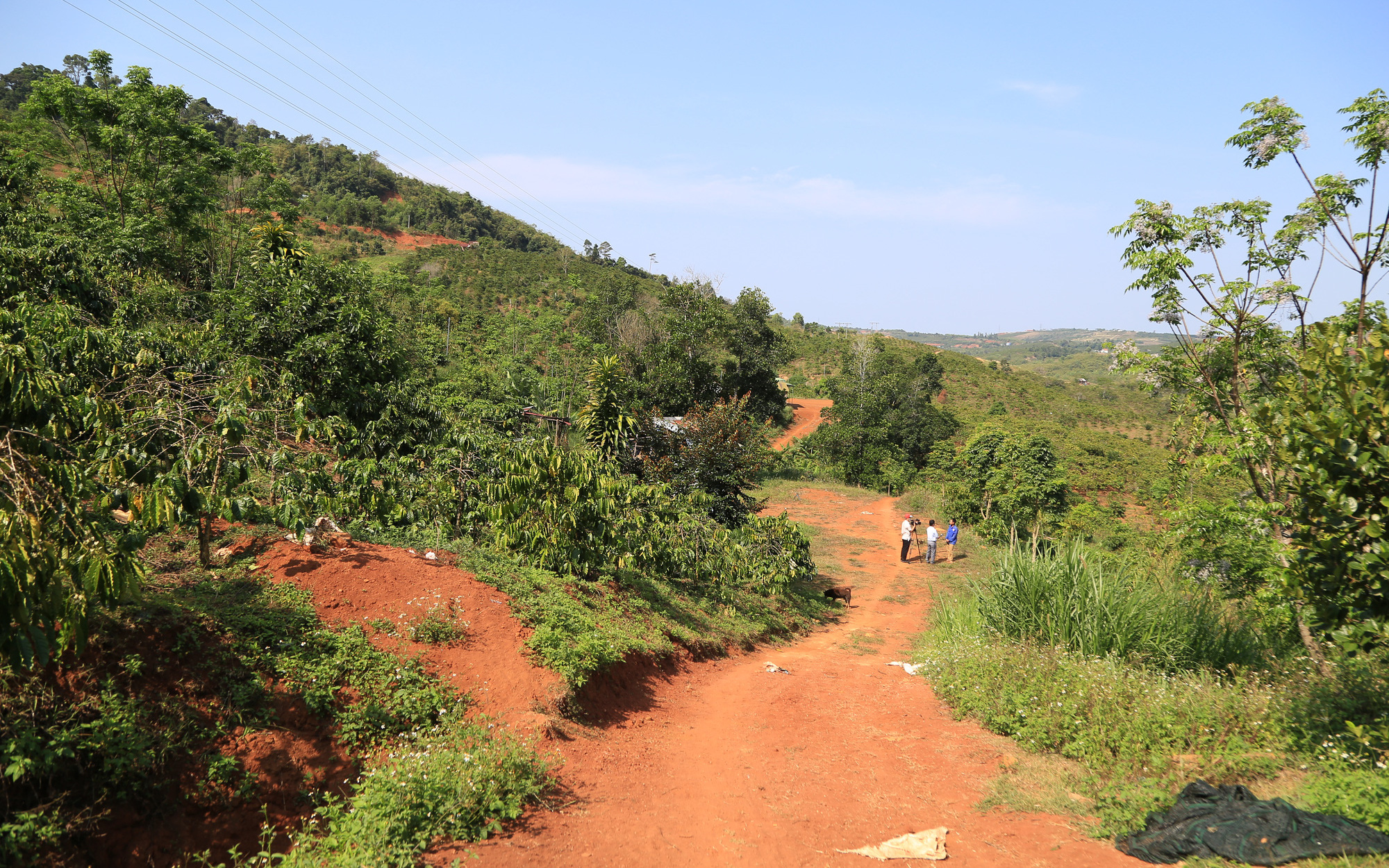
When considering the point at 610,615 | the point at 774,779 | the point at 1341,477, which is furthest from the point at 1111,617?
the point at 610,615

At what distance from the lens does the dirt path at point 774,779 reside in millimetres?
4348

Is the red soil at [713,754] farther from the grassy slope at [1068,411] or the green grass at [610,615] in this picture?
the grassy slope at [1068,411]

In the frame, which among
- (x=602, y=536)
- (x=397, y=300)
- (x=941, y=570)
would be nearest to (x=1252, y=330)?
(x=602, y=536)

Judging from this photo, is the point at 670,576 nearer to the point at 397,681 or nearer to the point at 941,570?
the point at 397,681

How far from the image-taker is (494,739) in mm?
5148

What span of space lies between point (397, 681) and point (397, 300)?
3138 cm

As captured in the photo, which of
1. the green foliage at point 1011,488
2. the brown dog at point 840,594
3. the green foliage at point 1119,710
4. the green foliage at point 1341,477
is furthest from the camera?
the green foliage at point 1011,488

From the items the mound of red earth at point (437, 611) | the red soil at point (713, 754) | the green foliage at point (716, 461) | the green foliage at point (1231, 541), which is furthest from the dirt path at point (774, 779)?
the green foliage at point (716, 461)

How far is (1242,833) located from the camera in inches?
144

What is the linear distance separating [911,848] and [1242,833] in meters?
1.80

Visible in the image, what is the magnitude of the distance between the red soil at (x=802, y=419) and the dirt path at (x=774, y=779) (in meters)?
30.4

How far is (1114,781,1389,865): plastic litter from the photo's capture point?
11.5 feet

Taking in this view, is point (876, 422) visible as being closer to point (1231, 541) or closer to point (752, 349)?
point (752, 349)

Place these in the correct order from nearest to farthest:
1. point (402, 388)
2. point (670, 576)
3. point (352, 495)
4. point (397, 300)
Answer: point (352, 495) → point (402, 388) → point (670, 576) → point (397, 300)
